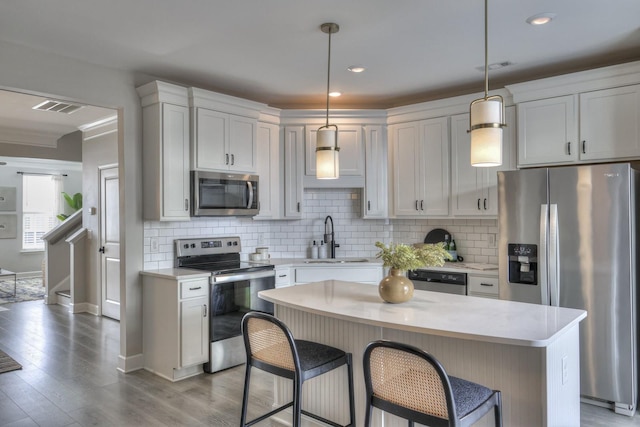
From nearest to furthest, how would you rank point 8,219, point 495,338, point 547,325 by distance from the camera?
1. point 495,338
2. point 547,325
3. point 8,219

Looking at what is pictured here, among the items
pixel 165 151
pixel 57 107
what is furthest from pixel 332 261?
pixel 57 107

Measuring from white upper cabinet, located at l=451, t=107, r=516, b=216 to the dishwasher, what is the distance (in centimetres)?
63

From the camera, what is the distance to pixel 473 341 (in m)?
2.16

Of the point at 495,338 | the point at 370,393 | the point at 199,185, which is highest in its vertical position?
the point at 199,185

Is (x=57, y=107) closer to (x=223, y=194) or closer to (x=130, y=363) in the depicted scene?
(x=223, y=194)

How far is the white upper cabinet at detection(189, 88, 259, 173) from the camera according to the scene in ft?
13.3

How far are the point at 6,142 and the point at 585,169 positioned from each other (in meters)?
7.59

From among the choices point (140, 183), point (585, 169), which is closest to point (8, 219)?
point (140, 183)

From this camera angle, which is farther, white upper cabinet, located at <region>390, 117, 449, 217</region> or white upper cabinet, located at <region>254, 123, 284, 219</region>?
white upper cabinet, located at <region>254, 123, 284, 219</region>

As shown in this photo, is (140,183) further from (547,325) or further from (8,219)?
(8,219)

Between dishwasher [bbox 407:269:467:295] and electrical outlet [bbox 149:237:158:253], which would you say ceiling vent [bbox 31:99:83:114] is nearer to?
electrical outlet [bbox 149:237:158:253]

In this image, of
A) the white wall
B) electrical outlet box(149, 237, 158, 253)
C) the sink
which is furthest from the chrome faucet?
the white wall

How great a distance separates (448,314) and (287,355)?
2.70ft

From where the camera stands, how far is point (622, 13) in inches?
112
